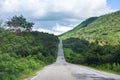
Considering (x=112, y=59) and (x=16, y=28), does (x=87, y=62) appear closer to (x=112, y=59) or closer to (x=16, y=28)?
(x=112, y=59)

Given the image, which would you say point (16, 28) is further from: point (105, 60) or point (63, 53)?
point (105, 60)

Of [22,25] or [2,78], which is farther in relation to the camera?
[22,25]

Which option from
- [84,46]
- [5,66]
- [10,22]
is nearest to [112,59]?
[5,66]

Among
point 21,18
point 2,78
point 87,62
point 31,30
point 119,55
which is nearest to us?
point 2,78

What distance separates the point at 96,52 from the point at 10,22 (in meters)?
57.1

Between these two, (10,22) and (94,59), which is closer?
(94,59)

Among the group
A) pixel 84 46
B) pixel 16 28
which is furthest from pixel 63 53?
pixel 16 28

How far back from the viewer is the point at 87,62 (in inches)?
3688

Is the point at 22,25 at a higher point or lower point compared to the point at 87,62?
higher

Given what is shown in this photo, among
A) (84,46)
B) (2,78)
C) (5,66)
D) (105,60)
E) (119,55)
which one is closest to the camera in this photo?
(2,78)

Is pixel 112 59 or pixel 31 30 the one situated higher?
pixel 31 30

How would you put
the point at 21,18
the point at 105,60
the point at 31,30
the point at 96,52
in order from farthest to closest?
the point at 31,30, the point at 21,18, the point at 96,52, the point at 105,60

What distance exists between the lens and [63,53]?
7584 inches

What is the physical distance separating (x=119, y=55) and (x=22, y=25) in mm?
87491
